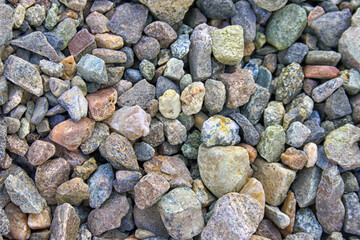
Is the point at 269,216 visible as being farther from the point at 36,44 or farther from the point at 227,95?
the point at 36,44

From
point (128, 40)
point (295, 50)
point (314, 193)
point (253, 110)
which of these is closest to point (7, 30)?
point (128, 40)

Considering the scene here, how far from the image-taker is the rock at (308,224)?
78.2 inches

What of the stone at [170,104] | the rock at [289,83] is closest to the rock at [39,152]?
the stone at [170,104]

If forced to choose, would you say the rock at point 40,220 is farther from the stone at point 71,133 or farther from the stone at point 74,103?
the stone at point 74,103

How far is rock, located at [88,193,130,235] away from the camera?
1805 millimetres

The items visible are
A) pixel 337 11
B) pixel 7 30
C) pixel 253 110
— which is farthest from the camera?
pixel 337 11

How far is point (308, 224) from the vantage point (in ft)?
6.57

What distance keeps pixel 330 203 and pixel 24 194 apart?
1.81m

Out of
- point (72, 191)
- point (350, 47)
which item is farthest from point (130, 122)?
point (350, 47)

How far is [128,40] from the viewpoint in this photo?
208 cm

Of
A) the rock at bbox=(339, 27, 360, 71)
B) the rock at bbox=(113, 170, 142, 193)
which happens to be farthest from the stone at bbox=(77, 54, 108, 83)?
the rock at bbox=(339, 27, 360, 71)

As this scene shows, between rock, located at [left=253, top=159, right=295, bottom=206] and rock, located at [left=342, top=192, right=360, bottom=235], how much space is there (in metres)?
0.38

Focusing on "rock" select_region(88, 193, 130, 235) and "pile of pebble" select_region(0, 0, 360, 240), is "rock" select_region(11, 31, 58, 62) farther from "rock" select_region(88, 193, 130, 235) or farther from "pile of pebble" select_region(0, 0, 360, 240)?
"rock" select_region(88, 193, 130, 235)

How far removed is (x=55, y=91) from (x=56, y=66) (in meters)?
0.15
